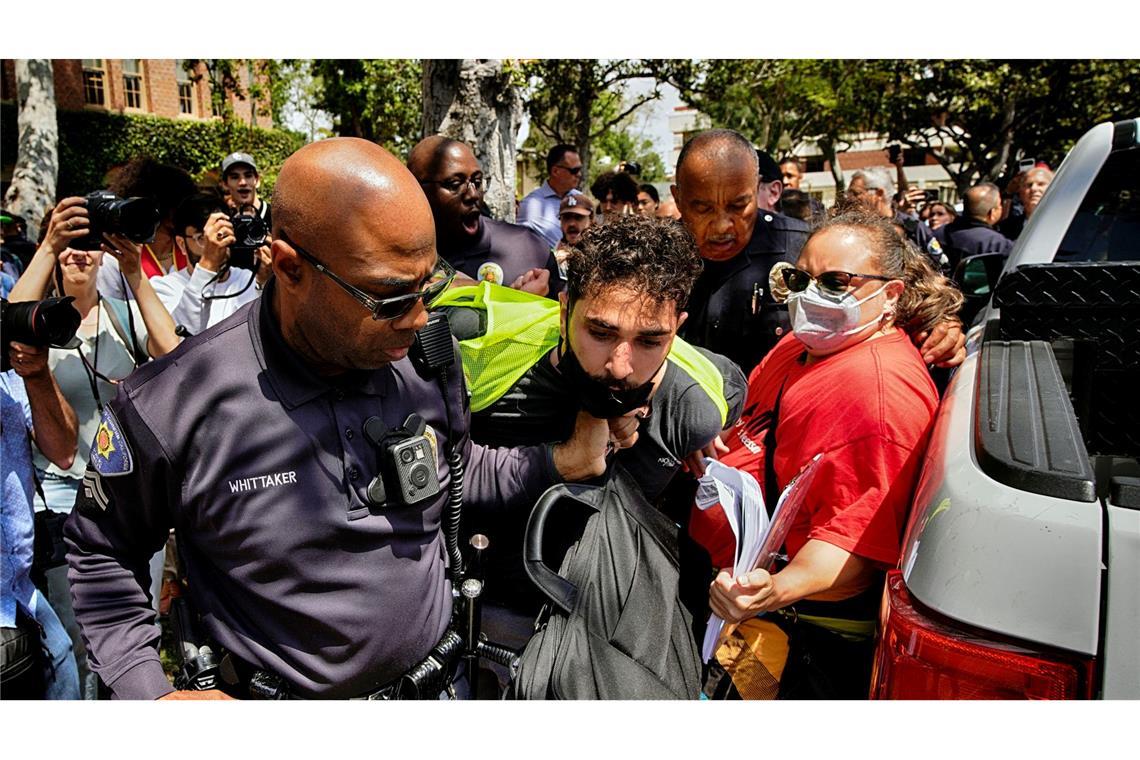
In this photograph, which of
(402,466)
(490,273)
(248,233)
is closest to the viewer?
(402,466)

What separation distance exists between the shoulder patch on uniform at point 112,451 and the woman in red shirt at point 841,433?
125 centimetres

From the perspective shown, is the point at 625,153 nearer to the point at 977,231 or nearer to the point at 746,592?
the point at 977,231

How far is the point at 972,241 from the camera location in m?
6.32

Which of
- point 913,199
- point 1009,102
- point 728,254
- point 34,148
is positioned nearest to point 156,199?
point 728,254

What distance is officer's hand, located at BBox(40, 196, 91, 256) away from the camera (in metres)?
2.59

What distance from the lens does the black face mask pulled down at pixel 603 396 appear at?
5.77 ft

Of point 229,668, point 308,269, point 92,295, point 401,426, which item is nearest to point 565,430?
point 401,426

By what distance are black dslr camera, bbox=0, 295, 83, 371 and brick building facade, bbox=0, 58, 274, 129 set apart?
21.9m

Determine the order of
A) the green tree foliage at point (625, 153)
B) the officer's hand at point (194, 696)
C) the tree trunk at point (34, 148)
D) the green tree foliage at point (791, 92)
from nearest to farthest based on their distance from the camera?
1. the officer's hand at point (194, 696)
2. the tree trunk at point (34, 148)
3. the green tree foliage at point (791, 92)
4. the green tree foliage at point (625, 153)

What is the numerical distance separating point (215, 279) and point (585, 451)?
2462 millimetres

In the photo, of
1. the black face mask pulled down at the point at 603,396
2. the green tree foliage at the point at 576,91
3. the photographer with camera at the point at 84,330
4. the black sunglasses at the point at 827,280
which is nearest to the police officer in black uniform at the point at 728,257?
the black sunglasses at the point at 827,280

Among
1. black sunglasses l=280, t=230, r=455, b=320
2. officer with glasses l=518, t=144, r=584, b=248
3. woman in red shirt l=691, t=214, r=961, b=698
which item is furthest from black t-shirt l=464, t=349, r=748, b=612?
officer with glasses l=518, t=144, r=584, b=248

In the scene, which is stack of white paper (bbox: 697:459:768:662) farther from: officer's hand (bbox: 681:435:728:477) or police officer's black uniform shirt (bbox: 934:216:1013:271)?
police officer's black uniform shirt (bbox: 934:216:1013:271)

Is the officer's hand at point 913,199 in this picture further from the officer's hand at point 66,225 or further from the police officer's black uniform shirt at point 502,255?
the officer's hand at point 66,225
